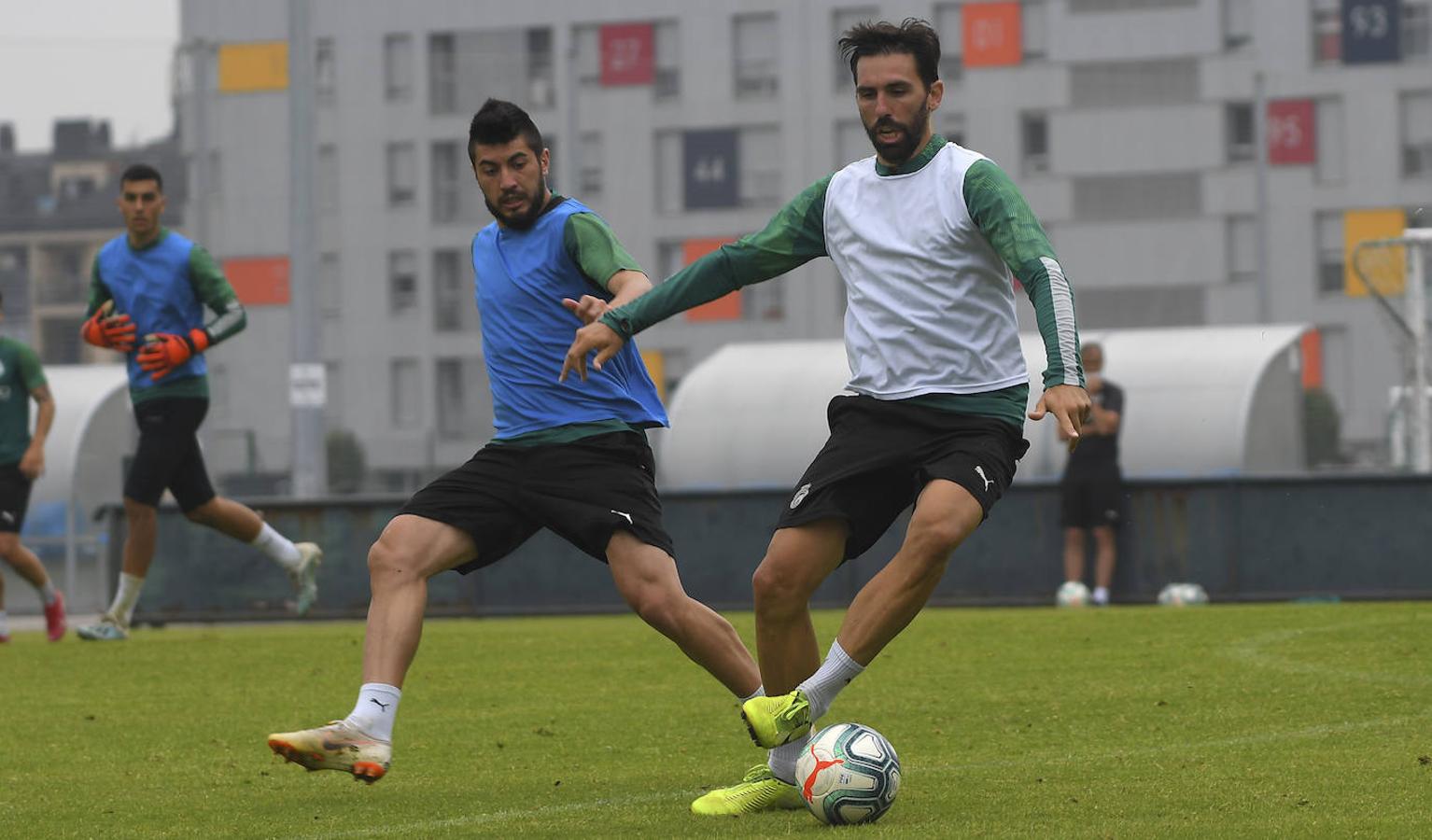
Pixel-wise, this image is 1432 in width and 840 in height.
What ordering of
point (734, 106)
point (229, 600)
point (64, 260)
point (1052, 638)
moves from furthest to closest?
point (64, 260) → point (734, 106) → point (229, 600) → point (1052, 638)

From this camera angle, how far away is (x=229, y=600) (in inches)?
754

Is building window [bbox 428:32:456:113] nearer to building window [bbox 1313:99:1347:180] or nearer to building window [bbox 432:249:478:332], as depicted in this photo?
building window [bbox 432:249:478:332]

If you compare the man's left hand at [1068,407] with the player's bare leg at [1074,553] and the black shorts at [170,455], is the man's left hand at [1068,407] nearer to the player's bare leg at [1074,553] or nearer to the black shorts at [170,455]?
the black shorts at [170,455]

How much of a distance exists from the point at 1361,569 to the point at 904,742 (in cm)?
1053

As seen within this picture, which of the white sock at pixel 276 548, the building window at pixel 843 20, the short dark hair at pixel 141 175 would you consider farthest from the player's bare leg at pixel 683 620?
the building window at pixel 843 20

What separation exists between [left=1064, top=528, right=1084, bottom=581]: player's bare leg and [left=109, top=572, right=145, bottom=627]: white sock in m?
7.23

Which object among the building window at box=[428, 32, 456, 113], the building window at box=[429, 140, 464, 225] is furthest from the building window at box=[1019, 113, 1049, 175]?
the building window at box=[428, 32, 456, 113]

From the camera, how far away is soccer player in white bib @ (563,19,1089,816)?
6.39 m

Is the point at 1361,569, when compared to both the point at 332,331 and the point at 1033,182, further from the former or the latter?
the point at 332,331

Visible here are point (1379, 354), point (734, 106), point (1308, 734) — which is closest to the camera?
point (1308, 734)

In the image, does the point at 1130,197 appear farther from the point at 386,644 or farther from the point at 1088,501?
the point at 386,644

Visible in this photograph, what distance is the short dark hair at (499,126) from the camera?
23.0ft

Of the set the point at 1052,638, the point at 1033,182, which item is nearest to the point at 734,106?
the point at 1033,182

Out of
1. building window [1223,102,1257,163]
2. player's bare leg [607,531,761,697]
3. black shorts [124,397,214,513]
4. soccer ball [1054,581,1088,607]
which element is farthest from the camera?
building window [1223,102,1257,163]
